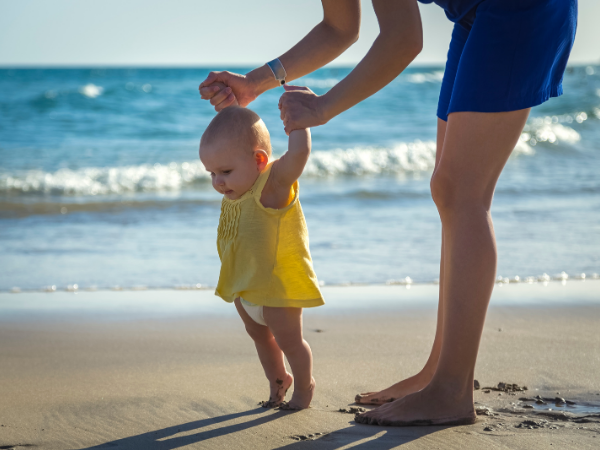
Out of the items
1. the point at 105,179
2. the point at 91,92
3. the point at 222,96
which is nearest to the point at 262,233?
the point at 222,96

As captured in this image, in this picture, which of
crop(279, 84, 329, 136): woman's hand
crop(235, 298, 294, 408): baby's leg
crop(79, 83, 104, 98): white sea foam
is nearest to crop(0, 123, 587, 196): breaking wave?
crop(235, 298, 294, 408): baby's leg

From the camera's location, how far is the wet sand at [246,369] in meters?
1.79

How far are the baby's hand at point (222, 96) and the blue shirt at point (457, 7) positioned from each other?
0.65m

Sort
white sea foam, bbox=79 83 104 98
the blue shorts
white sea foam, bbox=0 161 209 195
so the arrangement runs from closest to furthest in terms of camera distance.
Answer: the blue shorts < white sea foam, bbox=0 161 209 195 < white sea foam, bbox=79 83 104 98

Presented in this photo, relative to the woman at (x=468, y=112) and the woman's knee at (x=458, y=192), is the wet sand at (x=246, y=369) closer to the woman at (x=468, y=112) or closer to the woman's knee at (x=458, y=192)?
the woman at (x=468, y=112)

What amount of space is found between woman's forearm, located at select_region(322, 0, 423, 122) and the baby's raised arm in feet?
0.39

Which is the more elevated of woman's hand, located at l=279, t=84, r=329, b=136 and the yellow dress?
woman's hand, located at l=279, t=84, r=329, b=136

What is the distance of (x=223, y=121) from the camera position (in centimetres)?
194

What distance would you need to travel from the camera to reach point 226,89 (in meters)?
2.06

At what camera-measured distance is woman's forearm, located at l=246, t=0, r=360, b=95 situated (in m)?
2.10

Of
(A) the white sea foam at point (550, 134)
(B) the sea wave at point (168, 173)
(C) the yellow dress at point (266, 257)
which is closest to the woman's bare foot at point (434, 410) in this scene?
(C) the yellow dress at point (266, 257)

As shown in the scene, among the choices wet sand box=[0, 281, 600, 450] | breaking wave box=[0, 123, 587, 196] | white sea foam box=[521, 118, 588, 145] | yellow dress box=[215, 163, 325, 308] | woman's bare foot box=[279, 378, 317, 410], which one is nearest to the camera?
wet sand box=[0, 281, 600, 450]

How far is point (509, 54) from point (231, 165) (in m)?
0.84

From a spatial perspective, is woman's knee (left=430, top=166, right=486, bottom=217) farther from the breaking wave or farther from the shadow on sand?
the breaking wave
